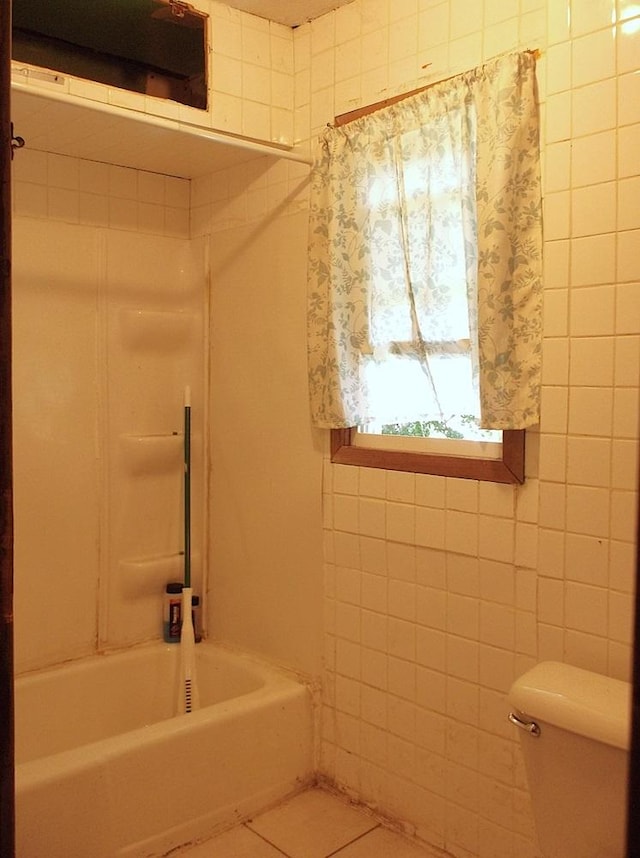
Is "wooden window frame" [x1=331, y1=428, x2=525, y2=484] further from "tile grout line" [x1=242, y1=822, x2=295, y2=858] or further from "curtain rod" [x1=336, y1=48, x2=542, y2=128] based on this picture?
"tile grout line" [x1=242, y1=822, x2=295, y2=858]

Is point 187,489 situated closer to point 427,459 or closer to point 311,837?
point 427,459

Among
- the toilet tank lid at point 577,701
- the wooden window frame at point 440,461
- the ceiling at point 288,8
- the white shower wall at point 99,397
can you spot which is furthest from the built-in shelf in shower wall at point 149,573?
the ceiling at point 288,8

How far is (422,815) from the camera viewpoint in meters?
2.13

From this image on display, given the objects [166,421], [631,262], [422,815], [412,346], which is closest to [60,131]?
[166,421]

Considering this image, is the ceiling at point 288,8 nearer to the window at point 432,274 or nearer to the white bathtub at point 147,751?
the window at point 432,274

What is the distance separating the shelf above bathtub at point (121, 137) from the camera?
6.67 feet

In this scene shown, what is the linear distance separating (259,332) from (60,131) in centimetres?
87

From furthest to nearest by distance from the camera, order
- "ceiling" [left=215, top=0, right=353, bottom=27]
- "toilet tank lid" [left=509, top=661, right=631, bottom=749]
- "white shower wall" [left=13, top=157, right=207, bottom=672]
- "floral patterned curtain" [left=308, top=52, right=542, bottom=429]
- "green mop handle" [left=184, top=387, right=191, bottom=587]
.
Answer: "green mop handle" [left=184, top=387, right=191, bottom=587]
"white shower wall" [left=13, top=157, right=207, bottom=672]
"ceiling" [left=215, top=0, right=353, bottom=27]
"floral patterned curtain" [left=308, top=52, right=542, bottom=429]
"toilet tank lid" [left=509, top=661, right=631, bottom=749]

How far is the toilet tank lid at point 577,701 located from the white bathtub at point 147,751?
3.16 ft

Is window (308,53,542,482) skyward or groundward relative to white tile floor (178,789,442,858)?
skyward

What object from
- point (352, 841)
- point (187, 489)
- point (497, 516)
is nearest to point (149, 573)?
point (187, 489)

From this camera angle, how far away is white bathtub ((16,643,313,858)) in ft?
6.24

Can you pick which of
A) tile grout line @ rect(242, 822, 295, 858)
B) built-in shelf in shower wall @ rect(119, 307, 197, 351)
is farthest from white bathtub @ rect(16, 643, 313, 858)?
built-in shelf in shower wall @ rect(119, 307, 197, 351)

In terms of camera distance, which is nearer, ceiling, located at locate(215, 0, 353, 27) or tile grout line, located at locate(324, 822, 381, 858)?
tile grout line, located at locate(324, 822, 381, 858)
